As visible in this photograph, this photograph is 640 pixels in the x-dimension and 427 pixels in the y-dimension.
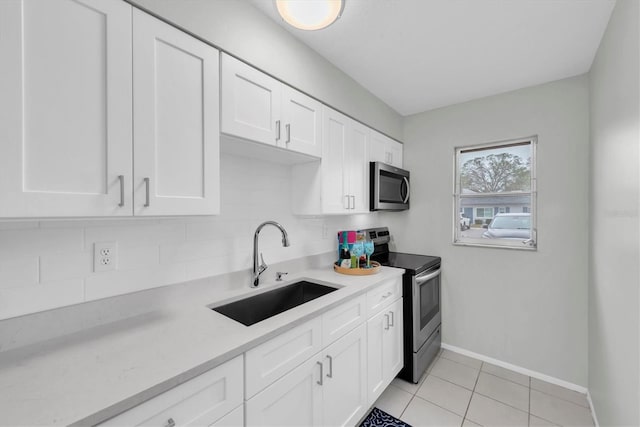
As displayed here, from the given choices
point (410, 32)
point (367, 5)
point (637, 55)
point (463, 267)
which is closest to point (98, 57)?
point (367, 5)

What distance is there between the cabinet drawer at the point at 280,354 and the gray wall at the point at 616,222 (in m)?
1.33

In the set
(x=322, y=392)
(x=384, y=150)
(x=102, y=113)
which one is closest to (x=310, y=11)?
(x=102, y=113)

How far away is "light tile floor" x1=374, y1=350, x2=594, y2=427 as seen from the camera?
1.82 meters

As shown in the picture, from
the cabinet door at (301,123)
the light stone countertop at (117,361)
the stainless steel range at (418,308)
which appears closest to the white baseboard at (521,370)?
the stainless steel range at (418,308)

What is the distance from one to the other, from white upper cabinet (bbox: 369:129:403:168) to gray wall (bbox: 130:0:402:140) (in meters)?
0.29

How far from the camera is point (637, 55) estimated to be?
1.10 metres

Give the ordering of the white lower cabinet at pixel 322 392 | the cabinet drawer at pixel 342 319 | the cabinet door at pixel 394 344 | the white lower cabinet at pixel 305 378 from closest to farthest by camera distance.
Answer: the white lower cabinet at pixel 305 378
the white lower cabinet at pixel 322 392
the cabinet drawer at pixel 342 319
the cabinet door at pixel 394 344

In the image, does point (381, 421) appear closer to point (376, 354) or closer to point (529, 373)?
point (376, 354)

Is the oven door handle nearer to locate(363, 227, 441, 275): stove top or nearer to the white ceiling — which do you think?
A: locate(363, 227, 441, 275): stove top

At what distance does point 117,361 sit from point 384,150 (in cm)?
244

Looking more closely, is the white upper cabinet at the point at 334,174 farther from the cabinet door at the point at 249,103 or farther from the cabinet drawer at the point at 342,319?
the cabinet drawer at the point at 342,319

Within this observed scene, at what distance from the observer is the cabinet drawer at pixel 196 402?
756 mm

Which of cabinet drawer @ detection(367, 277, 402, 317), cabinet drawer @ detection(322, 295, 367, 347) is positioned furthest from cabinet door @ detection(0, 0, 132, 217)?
cabinet drawer @ detection(367, 277, 402, 317)

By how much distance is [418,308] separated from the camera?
2.22 meters
